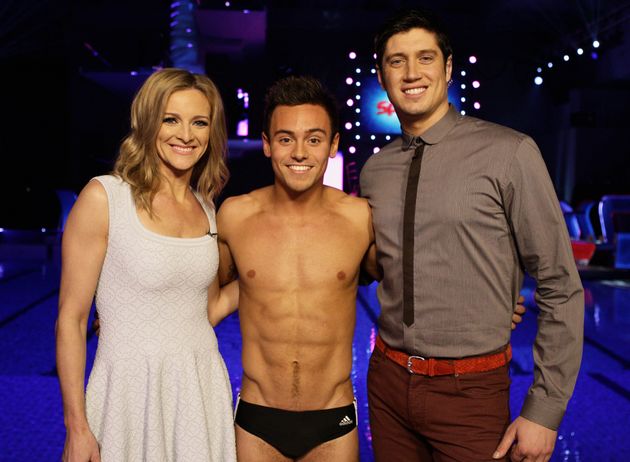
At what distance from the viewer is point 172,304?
1795 millimetres

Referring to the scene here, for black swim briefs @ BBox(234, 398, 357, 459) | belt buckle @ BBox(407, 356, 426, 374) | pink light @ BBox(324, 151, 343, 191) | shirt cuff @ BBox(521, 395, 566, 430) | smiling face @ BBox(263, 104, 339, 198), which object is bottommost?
black swim briefs @ BBox(234, 398, 357, 459)

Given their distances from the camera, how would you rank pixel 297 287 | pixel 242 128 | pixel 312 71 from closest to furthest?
pixel 297 287 → pixel 242 128 → pixel 312 71

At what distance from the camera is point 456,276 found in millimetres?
1752

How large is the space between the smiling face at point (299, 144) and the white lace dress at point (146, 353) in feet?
1.39

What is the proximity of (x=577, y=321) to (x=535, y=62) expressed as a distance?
13353 millimetres

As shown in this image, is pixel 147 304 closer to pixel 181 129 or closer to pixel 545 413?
pixel 181 129

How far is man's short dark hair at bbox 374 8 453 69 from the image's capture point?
6.04ft

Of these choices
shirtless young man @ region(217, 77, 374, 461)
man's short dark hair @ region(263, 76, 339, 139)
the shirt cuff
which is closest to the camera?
the shirt cuff

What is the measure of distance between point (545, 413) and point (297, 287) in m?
0.85

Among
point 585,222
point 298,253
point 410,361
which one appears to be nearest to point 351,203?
point 298,253

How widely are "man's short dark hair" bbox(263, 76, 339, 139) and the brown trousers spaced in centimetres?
91


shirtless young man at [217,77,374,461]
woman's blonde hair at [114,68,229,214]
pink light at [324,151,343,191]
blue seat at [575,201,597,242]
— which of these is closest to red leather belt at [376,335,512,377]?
shirtless young man at [217,77,374,461]

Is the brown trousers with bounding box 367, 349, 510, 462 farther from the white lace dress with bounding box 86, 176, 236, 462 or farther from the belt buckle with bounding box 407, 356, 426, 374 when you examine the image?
the white lace dress with bounding box 86, 176, 236, 462

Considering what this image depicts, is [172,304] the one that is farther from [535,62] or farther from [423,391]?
[535,62]
